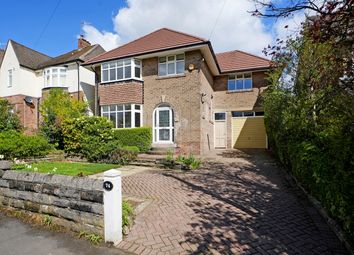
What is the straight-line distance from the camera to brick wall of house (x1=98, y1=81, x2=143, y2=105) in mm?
16953

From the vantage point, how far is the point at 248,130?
2083 centimetres

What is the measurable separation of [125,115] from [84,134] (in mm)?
3287

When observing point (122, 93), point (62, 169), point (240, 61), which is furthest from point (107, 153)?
point (240, 61)

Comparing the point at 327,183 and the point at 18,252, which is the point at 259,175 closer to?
the point at 327,183

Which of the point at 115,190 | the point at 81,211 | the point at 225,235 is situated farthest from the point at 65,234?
the point at 225,235

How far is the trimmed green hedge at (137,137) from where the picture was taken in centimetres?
1577

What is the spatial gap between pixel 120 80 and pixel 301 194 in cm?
1357

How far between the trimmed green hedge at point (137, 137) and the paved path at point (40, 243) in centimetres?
1080

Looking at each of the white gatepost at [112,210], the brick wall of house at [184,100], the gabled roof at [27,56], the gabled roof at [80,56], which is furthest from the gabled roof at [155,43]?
the white gatepost at [112,210]

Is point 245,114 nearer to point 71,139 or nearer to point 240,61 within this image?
point 240,61

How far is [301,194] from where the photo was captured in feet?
22.6

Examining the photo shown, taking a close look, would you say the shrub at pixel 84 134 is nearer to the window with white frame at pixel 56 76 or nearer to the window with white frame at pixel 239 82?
the window with white frame at pixel 56 76

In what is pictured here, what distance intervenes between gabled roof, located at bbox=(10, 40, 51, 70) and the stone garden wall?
22.0m

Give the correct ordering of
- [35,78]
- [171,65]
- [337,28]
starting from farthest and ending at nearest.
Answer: [35,78] < [171,65] < [337,28]
